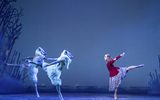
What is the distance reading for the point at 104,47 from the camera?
900 cm

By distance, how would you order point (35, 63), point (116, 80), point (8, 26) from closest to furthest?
point (116, 80) < point (35, 63) < point (8, 26)

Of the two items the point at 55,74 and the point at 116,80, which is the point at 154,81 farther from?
the point at 55,74

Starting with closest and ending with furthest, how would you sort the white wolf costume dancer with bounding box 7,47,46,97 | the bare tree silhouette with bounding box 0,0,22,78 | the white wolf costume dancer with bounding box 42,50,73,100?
the white wolf costume dancer with bounding box 42,50,73,100, the white wolf costume dancer with bounding box 7,47,46,97, the bare tree silhouette with bounding box 0,0,22,78

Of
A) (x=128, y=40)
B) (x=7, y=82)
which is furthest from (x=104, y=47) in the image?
(x=7, y=82)

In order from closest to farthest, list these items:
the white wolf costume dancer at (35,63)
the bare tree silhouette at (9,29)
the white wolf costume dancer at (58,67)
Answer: the white wolf costume dancer at (58,67)
the white wolf costume dancer at (35,63)
the bare tree silhouette at (9,29)

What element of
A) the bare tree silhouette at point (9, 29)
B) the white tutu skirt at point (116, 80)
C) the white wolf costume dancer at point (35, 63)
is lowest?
the white tutu skirt at point (116, 80)

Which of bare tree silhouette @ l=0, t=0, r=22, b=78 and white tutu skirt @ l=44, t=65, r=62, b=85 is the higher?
bare tree silhouette @ l=0, t=0, r=22, b=78

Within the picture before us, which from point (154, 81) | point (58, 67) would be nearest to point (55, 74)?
point (58, 67)

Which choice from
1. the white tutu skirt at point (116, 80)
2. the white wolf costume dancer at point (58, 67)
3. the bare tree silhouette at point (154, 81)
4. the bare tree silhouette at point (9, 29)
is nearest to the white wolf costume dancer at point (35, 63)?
the white wolf costume dancer at point (58, 67)

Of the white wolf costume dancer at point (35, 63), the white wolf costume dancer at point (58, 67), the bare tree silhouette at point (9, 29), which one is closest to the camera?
the white wolf costume dancer at point (58, 67)

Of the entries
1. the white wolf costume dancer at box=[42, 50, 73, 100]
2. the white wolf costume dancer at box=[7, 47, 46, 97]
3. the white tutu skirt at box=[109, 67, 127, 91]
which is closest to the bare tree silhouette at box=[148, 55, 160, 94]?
the white tutu skirt at box=[109, 67, 127, 91]

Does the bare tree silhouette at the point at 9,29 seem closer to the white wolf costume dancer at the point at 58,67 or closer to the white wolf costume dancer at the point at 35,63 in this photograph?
the white wolf costume dancer at the point at 35,63

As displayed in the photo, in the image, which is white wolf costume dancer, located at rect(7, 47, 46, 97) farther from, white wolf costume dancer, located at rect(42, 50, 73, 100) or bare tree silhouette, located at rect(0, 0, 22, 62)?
bare tree silhouette, located at rect(0, 0, 22, 62)

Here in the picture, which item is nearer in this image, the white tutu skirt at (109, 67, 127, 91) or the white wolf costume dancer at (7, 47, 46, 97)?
the white tutu skirt at (109, 67, 127, 91)
